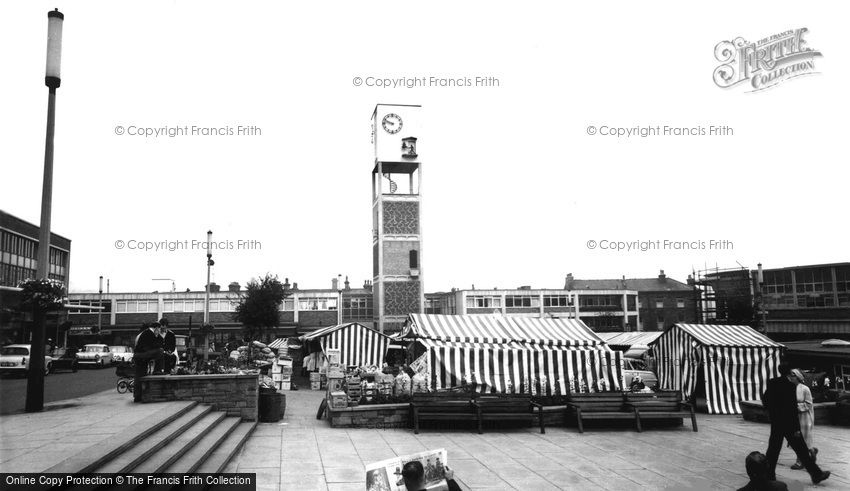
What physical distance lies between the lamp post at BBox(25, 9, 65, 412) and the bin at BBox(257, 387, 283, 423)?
4.22m

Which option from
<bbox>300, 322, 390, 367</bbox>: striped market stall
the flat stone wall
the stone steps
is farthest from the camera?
<bbox>300, 322, 390, 367</bbox>: striped market stall

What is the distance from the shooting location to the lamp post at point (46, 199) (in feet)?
31.9

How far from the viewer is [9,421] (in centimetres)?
895

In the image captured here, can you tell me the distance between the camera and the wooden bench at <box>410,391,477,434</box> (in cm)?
1280

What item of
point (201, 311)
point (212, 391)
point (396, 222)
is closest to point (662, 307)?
point (396, 222)

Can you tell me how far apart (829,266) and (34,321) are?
5058 centimetres

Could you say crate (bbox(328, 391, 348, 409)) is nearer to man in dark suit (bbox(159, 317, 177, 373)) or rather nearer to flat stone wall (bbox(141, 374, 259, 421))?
flat stone wall (bbox(141, 374, 259, 421))

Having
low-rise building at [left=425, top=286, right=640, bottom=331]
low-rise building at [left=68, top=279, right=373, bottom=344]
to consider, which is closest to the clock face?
low-rise building at [left=68, top=279, right=373, bottom=344]

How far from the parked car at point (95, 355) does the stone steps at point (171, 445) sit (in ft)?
80.2

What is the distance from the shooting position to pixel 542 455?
1044 centimetres

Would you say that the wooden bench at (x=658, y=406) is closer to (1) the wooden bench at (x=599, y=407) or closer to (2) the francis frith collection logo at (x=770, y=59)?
(1) the wooden bench at (x=599, y=407)

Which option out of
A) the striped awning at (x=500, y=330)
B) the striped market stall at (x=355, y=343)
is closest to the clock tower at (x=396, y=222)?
the striped market stall at (x=355, y=343)

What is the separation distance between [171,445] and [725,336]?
16.1 m

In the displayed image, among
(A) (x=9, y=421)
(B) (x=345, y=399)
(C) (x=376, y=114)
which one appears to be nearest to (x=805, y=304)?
(C) (x=376, y=114)
